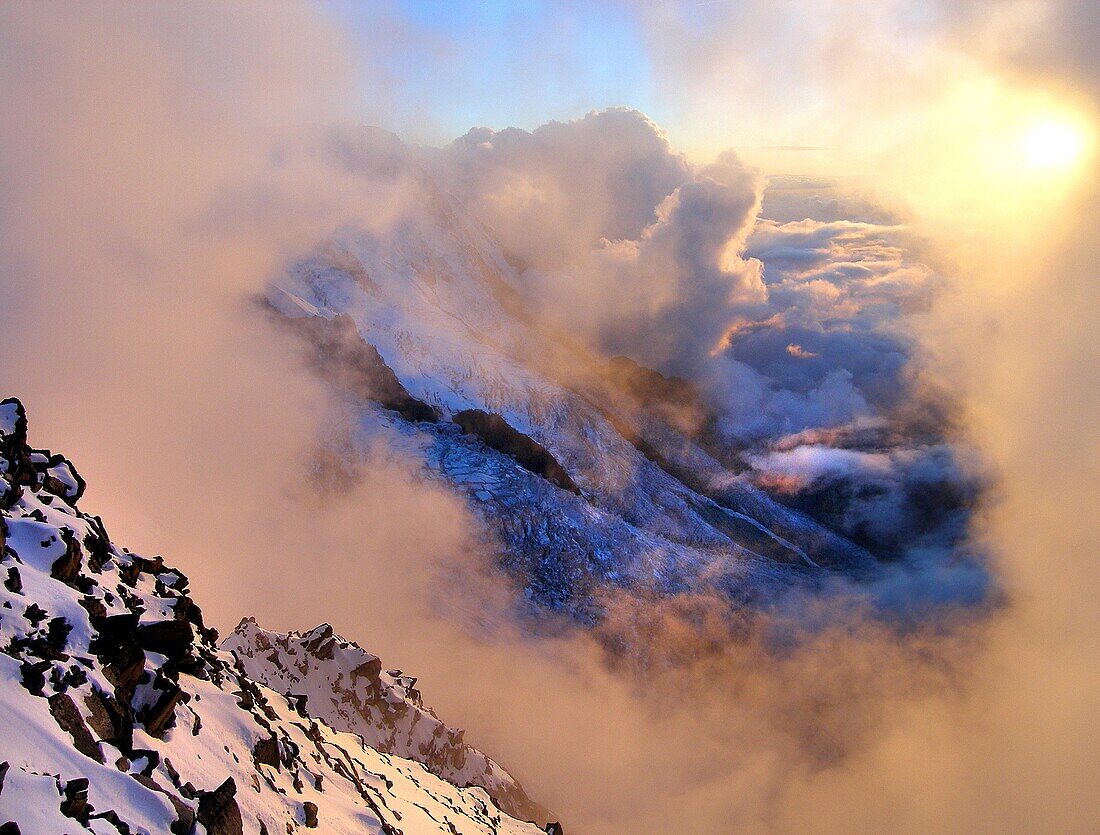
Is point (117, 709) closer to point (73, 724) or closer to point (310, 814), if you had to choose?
point (73, 724)

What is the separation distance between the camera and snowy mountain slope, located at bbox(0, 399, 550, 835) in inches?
982

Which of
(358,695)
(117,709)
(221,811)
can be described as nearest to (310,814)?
(221,811)

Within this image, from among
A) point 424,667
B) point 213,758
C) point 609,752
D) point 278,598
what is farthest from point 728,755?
point 213,758

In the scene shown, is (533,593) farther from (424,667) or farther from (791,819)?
(791,819)

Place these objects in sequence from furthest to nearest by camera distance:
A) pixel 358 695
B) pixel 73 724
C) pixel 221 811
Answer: pixel 358 695 < pixel 221 811 < pixel 73 724

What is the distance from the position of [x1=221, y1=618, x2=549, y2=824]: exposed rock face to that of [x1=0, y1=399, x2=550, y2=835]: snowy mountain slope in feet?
174

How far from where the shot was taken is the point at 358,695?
106m

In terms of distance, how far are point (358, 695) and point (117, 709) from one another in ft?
270

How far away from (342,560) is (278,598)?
22134 millimetres

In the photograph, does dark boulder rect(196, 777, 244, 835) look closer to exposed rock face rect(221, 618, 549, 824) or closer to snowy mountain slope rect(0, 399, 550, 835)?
snowy mountain slope rect(0, 399, 550, 835)

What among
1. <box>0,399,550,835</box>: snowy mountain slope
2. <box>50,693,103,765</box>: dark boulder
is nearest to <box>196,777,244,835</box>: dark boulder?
<box>0,399,550,835</box>: snowy mountain slope

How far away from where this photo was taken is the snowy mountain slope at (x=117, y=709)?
25.0 metres

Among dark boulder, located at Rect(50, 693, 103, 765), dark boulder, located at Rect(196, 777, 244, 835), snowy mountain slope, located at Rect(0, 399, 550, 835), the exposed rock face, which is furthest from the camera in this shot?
the exposed rock face

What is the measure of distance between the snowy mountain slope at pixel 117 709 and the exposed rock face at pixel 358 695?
53115mm
